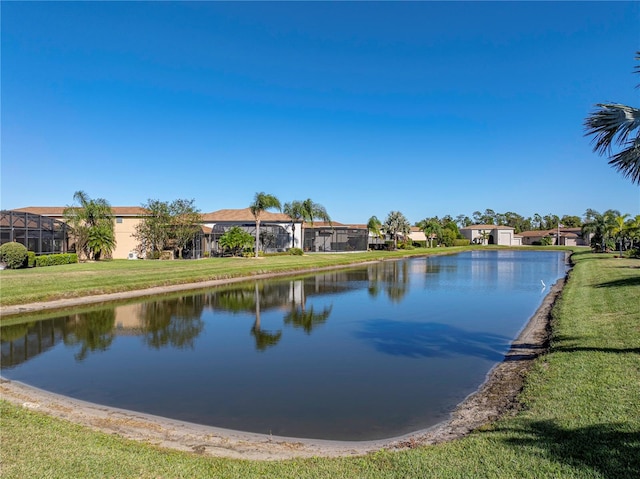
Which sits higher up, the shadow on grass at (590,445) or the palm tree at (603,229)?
the palm tree at (603,229)

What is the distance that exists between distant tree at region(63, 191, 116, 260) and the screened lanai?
Answer: 1195mm

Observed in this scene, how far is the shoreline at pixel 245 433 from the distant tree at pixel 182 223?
33.1 m

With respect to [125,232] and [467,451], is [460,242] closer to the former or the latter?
[125,232]

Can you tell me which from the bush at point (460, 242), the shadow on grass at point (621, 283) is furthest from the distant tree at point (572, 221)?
the shadow on grass at point (621, 283)

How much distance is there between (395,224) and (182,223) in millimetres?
43495

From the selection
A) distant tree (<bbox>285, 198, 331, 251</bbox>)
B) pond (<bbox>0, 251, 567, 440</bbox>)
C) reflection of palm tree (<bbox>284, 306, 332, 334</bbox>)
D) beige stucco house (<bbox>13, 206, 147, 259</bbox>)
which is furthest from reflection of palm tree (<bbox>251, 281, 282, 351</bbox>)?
distant tree (<bbox>285, 198, 331, 251</bbox>)

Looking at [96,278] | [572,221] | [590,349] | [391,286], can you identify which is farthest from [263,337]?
[572,221]

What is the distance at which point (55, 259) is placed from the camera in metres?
32.7

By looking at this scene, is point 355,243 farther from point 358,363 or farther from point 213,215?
point 358,363

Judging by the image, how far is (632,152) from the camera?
7602mm

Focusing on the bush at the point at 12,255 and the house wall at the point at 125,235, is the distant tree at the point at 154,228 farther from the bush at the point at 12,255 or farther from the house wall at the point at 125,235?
the bush at the point at 12,255

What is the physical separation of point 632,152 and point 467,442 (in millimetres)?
5710

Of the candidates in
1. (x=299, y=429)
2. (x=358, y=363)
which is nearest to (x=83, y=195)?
(x=358, y=363)

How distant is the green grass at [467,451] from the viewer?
15.7ft
